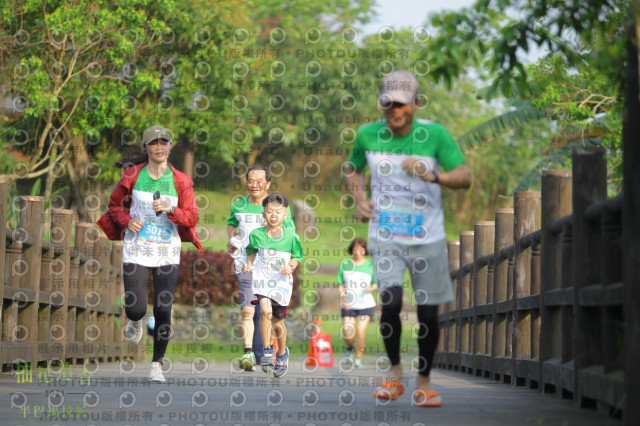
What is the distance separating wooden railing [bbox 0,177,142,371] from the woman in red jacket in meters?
0.92

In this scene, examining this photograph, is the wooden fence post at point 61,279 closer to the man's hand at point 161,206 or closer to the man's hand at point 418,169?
the man's hand at point 161,206

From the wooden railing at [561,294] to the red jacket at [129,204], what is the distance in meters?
2.69

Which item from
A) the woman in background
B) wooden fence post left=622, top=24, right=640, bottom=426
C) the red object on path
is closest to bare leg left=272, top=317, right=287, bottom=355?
the woman in background

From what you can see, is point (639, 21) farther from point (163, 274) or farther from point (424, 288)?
point (163, 274)

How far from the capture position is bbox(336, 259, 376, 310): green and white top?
1609 centimetres

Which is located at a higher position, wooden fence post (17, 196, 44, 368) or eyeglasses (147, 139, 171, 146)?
eyeglasses (147, 139, 171, 146)

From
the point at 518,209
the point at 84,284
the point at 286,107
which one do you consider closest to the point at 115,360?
the point at 84,284

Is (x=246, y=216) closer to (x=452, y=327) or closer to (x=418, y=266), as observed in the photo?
(x=418, y=266)

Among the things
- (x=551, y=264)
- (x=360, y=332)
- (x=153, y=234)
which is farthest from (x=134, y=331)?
Result: (x=360, y=332)

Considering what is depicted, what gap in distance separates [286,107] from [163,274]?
4439cm

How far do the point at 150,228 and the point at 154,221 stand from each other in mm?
63

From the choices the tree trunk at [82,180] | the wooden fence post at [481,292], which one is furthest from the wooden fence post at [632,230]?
the tree trunk at [82,180]

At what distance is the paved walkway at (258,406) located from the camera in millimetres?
5695

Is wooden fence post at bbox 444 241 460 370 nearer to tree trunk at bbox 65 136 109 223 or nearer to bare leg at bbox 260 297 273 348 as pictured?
bare leg at bbox 260 297 273 348
